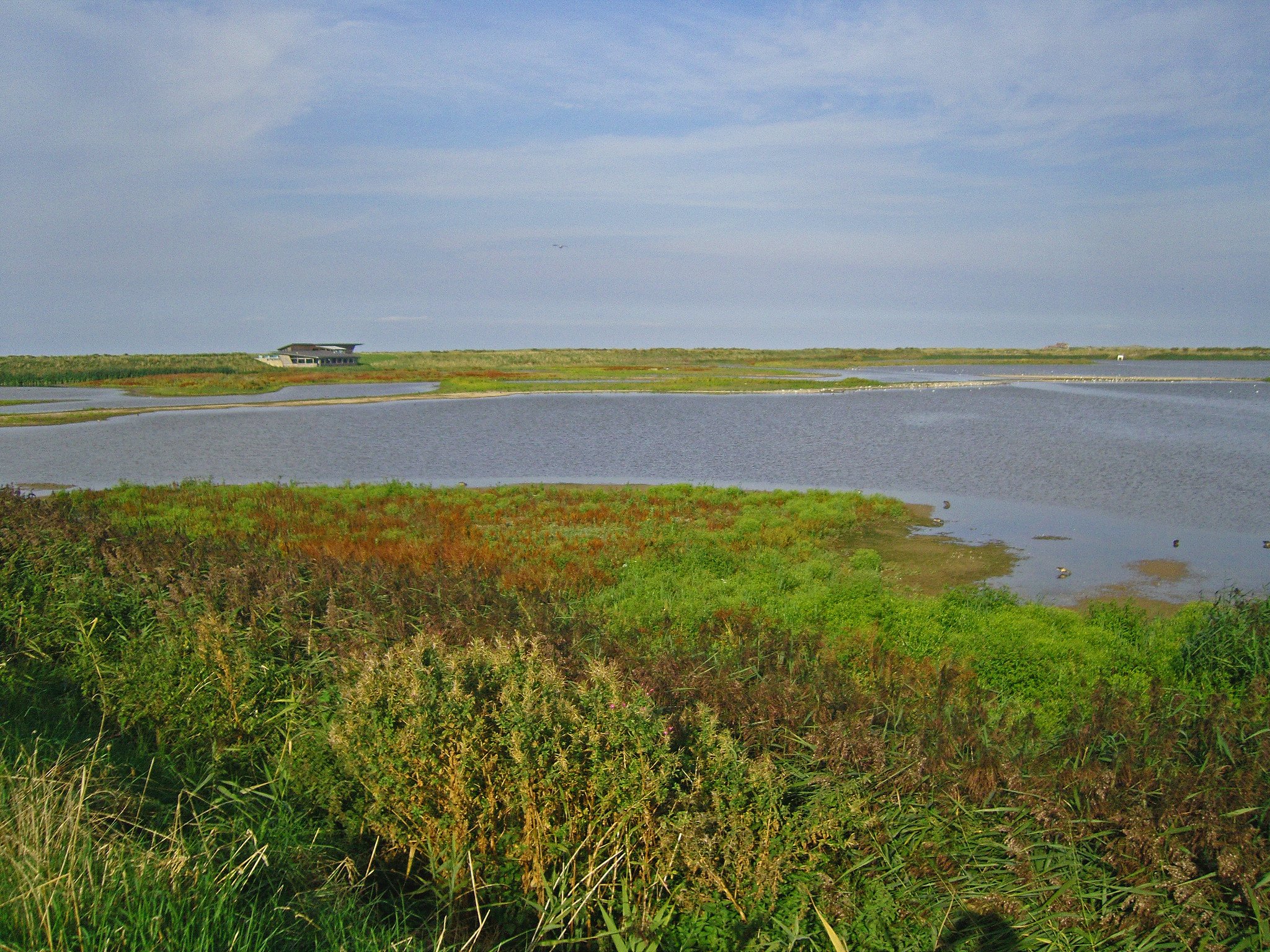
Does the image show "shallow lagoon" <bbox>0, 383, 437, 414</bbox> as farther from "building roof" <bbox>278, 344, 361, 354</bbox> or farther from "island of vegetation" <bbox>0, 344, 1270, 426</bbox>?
"building roof" <bbox>278, 344, 361, 354</bbox>

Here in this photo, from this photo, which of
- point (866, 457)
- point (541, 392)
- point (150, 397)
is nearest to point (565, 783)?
point (866, 457)

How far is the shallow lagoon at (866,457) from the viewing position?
690 inches

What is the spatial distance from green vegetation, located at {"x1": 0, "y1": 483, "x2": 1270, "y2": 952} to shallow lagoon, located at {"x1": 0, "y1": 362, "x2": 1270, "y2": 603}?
8.19m

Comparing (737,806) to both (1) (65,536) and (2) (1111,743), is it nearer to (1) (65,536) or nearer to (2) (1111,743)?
(2) (1111,743)

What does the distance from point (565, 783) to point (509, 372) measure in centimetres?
8717

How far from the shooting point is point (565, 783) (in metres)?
4.65

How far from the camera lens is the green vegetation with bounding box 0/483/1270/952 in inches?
158

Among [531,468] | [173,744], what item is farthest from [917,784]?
[531,468]

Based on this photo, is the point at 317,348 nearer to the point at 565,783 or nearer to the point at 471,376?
the point at 471,376

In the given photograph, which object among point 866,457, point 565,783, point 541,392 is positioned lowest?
point 866,457

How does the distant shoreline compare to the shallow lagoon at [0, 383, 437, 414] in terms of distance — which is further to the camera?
the shallow lagoon at [0, 383, 437, 414]

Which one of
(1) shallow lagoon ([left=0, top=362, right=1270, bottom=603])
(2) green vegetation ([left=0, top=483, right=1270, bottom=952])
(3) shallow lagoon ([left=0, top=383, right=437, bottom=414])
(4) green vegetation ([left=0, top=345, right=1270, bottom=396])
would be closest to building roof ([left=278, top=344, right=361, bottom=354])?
(4) green vegetation ([left=0, top=345, right=1270, bottom=396])

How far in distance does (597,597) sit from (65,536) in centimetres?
597

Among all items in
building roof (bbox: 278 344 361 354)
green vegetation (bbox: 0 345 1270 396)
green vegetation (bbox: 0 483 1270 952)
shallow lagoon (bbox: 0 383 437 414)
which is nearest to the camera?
green vegetation (bbox: 0 483 1270 952)
